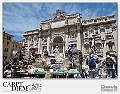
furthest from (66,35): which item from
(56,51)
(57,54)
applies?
(57,54)

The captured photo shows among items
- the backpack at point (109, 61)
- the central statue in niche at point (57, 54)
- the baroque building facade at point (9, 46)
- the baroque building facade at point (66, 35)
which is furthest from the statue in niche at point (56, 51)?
the backpack at point (109, 61)

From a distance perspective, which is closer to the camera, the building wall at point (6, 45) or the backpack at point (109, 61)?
the backpack at point (109, 61)

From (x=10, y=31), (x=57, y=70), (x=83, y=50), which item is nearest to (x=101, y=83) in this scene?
(x=57, y=70)

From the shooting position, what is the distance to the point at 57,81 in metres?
3.64

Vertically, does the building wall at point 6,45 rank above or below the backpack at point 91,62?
above

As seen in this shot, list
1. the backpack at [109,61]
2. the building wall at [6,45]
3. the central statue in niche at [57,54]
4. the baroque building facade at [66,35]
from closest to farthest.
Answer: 1. the backpack at [109,61]
2. the building wall at [6,45]
3. the central statue in niche at [57,54]
4. the baroque building facade at [66,35]

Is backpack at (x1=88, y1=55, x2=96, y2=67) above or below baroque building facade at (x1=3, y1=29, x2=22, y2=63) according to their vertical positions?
below

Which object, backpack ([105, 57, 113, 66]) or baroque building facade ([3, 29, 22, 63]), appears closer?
backpack ([105, 57, 113, 66])

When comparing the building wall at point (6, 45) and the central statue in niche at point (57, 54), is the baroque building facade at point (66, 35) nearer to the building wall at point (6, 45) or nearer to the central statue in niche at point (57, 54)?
the central statue in niche at point (57, 54)

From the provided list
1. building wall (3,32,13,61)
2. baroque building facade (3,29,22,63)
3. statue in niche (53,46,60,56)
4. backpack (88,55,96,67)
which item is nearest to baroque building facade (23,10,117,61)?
statue in niche (53,46,60,56)

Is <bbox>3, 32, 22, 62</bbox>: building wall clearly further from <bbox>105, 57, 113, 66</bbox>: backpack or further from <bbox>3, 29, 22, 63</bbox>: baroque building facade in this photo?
<bbox>105, 57, 113, 66</bbox>: backpack

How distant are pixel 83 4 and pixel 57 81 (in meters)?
2.12

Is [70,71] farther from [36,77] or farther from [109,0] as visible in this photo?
[109,0]

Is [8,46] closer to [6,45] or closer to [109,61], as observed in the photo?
[6,45]
